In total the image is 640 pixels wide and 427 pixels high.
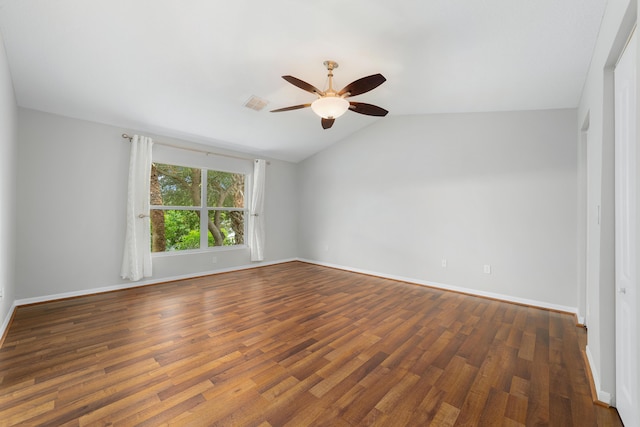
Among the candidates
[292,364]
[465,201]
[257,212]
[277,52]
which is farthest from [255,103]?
[465,201]

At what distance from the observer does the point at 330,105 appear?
2670 millimetres

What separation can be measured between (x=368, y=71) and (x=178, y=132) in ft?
10.6

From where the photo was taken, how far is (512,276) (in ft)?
11.9

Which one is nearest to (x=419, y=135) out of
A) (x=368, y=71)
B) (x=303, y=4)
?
(x=368, y=71)

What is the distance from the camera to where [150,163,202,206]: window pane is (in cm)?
447

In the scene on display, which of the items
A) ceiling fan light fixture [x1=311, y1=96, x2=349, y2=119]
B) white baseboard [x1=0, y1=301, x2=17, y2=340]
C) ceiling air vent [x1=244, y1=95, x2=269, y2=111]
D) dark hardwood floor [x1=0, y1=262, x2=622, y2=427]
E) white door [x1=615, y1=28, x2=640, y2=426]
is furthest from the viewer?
ceiling air vent [x1=244, y1=95, x2=269, y2=111]

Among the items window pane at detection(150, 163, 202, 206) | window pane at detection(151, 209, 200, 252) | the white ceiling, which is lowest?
window pane at detection(151, 209, 200, 252)

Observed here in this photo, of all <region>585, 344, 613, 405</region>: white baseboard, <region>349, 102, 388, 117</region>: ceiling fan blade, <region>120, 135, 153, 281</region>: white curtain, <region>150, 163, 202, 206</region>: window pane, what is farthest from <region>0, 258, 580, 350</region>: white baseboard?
<region>349, 102, 388, 117</region>: ceiling fan blade

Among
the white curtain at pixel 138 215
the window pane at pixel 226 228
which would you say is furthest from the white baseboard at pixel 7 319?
the window pane at pixel 226 228

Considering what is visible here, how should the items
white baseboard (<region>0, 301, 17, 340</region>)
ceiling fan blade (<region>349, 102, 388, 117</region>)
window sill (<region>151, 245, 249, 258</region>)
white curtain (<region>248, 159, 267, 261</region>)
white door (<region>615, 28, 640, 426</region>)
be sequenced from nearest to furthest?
white door (<region>615, 28, 640, 426</region>) → white baseboard (<region>0, 301, 17, 340</region>) → ceiling fan blade (<region>349, 102, 388, 117</region>) → window sill (<region>151, 245, 249, 258</region>) → white curtain (<region>248, 159, 267, 261</region>)

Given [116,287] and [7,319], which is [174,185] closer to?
[116,287]

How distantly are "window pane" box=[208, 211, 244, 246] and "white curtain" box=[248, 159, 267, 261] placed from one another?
230 millimetres

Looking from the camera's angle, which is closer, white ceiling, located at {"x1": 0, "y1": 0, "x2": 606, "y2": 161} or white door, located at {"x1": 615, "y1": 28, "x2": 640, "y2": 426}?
white door, located at {"x1": 615, "y1": 28, "x2": 640, "y2": 426}

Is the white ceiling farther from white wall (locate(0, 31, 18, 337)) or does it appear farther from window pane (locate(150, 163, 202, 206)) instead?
window pane (locate(150, 163, 202, 206))
